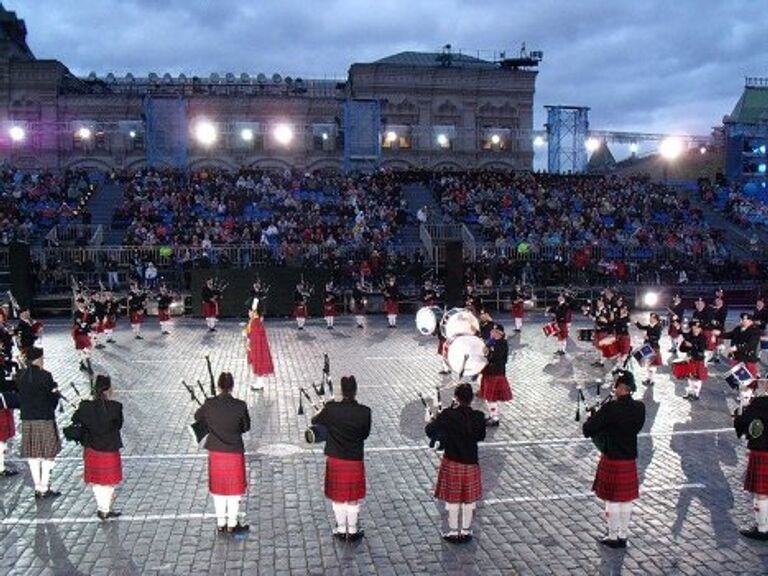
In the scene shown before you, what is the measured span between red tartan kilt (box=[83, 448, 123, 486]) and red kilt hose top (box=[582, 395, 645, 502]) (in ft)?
18.3

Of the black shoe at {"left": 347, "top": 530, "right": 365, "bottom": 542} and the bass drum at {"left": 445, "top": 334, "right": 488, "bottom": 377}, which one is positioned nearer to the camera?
Answer: the black shoe at {"left": 347, "top": 530, "right": 365, "bottom": 542}

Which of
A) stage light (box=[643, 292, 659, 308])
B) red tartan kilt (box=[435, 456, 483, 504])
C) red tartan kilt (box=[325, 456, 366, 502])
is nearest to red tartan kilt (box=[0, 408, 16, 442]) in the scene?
red tartan kilt (box=[325, 456, 366, 502])

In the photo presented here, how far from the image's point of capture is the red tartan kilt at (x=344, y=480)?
8.68 m

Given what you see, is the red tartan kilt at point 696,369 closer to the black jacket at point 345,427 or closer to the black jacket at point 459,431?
the black jacket at point 459,431

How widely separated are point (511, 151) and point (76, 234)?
112 feet

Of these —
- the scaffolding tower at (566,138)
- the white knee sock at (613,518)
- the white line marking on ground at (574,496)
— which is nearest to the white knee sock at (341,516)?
the white line marking on ground at (574,496)

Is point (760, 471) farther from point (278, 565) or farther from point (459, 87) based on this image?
point (459, 87)

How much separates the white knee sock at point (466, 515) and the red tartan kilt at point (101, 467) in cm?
418

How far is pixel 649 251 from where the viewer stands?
37.4 meters

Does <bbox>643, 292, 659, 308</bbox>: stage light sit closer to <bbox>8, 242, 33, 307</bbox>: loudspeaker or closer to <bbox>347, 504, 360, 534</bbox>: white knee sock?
<bbox>8, 242, 33, 307</bbox>: loudspeaker

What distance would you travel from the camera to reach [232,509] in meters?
9.05

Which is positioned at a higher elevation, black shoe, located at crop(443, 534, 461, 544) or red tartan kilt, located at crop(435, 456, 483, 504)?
red tartan kilt, located at crop(435, 456, 483, 504)

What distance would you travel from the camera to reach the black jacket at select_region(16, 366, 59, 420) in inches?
393

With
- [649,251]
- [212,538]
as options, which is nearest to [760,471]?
[212,538]
